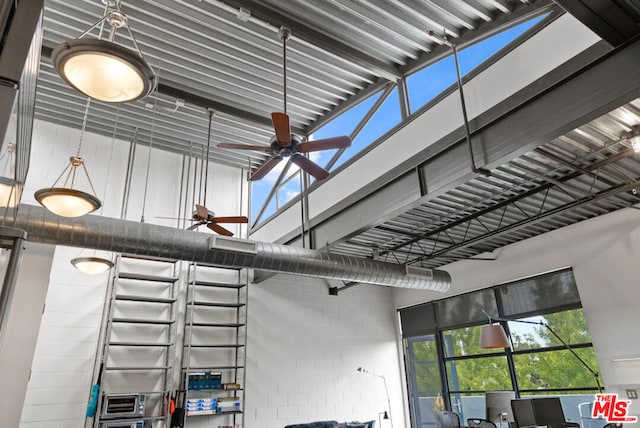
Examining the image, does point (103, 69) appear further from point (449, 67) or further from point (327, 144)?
point (449, 67)

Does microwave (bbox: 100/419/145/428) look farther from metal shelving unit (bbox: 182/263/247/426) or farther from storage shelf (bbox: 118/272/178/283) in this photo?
storage shelf (bbox: 118/272/178/283)

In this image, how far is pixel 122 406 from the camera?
6.02 m

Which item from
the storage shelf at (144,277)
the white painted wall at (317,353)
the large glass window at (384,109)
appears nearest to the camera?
the large glass window at (384,109)

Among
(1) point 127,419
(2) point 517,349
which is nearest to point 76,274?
(1) point 127,419

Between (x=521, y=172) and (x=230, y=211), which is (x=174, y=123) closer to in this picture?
(x=230, y=211)

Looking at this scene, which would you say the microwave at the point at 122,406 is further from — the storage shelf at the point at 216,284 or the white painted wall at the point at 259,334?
the storage shelf at the point at 216,284

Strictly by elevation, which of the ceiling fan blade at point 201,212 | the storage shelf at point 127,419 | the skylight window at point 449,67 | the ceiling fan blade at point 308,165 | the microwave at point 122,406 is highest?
the skylight window at point 449,67

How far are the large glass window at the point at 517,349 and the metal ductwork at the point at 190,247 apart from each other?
88.9 inches

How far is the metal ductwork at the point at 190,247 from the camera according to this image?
4664 millimetres

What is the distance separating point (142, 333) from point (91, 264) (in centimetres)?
185

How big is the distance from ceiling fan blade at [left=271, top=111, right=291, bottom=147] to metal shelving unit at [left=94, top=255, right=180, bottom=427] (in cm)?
403

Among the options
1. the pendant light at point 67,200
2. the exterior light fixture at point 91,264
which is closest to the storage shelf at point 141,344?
the exterior light fixture at point 91,264

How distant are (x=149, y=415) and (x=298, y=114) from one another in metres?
5.53

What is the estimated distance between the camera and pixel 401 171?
212 inches
